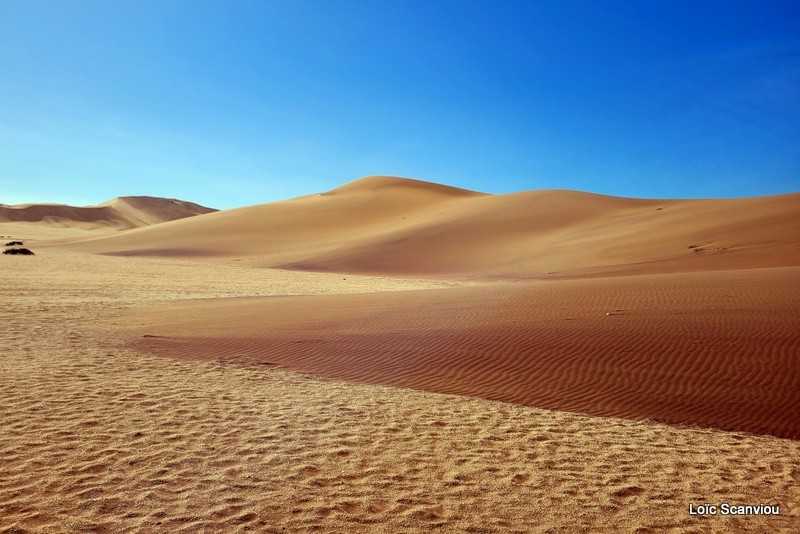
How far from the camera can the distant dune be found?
140250mm

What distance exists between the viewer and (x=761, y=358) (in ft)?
35.6

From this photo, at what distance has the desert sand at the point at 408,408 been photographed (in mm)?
5230

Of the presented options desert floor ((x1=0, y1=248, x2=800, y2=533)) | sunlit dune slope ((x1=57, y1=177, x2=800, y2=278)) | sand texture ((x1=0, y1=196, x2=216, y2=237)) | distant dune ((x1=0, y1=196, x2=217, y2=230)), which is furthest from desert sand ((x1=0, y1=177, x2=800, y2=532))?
distant dune ((x1=0, y1=196, x2=217, y2=230))

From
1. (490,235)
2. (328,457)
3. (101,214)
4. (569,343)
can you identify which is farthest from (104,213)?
(328,457)

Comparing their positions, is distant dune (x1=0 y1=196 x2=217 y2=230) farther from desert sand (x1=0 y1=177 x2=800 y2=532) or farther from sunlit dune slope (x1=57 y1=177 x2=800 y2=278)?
desert sand (x1=0 y1=177 x2=800 y2=532)

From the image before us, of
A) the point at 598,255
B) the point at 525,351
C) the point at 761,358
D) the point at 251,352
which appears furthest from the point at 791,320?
the point at 598,255

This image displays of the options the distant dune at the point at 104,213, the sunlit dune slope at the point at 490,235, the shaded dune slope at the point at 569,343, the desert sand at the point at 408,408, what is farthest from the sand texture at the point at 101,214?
the desert sand at the point at 408,408

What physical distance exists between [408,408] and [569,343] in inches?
210

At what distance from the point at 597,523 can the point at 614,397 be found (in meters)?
4.80

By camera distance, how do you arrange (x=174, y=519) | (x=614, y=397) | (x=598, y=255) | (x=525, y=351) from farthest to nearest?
(x=598, y=255) → (x=525, y=351) → (x=614, y=397) → (x=174, y=519)

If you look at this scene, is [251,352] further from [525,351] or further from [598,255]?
[598,255]

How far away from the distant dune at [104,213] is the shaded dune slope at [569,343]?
471 feet

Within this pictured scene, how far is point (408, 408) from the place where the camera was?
862 centimetres

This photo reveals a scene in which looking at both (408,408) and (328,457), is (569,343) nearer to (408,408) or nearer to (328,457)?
(408,408)
